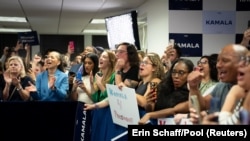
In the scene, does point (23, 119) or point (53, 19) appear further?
point (53, 19)

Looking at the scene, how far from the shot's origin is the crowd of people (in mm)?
1078

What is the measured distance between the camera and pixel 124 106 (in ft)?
9.09

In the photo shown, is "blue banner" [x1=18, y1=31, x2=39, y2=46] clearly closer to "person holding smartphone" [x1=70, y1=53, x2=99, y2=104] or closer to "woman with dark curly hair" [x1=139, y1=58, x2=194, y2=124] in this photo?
"person holding smartphone" [x1=70, y1=53, x2=99, y2=104]

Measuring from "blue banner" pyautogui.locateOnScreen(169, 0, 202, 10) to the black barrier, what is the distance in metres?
2.80

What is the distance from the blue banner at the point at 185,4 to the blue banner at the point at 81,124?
97.2 inches

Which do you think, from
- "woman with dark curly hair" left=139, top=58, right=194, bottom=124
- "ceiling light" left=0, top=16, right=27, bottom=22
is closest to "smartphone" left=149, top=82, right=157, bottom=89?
"woman with dark curly hair" left=139, top=58, right=194, bottom=124

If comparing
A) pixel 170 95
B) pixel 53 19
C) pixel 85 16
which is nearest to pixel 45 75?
pixel 170 95

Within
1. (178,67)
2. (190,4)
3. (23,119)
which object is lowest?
(23,119)

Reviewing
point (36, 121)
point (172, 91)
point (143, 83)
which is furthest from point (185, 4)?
point (36, 121)

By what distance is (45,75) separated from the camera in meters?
3.83

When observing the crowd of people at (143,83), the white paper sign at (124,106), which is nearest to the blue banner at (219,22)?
the crowd of people at (143,83)

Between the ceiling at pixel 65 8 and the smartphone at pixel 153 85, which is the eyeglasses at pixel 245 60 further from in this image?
the ceiling at pixel 65 8

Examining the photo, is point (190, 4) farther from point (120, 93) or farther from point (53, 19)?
point (53, 19)

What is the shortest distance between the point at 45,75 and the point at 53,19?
21.2ft
